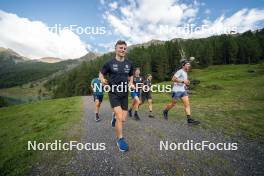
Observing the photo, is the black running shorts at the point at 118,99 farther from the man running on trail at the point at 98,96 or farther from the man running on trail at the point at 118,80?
→ the man running on trail at the point at 98,96

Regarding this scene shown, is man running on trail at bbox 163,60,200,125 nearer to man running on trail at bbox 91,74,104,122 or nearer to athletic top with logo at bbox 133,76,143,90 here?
athletic top with logo at bbox 133,76,143,90

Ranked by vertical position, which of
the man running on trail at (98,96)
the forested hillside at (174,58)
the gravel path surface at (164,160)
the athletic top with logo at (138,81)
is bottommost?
the gravel path surface at (164,160)

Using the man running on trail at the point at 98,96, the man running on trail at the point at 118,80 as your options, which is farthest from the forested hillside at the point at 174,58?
the man running on trail at the point at 118,80

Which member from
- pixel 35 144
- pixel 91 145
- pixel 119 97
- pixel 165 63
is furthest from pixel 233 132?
pixel 165 63

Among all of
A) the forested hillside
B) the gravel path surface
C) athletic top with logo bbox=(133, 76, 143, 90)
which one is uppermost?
the forested hillside

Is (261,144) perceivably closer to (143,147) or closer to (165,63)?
(143,147)

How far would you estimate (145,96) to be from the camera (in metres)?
13.2

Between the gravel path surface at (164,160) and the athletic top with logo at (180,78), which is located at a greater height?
the athletic top with logo at (180,78)

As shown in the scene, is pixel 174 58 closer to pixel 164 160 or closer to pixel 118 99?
pixel 118 99

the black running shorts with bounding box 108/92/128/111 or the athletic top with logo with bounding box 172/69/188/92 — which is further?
the athletic top with logo with bounding box 172/69/188/92

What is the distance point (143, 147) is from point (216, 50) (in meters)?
98.9

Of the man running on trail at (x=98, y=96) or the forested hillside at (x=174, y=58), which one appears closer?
the man running on trail at (x=98, y=96)

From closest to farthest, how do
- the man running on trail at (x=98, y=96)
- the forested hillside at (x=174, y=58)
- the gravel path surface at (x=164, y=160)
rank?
1. the gravel path surface at (x=164, y=160)
2. the man running on trail at (x=98, y=96)
3. the forested hillside at (x=174, y=58)

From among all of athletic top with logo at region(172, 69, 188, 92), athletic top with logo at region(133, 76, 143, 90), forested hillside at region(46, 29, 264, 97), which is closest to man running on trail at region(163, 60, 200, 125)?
athletic top with logo at region(172, 69, 188, 92)
